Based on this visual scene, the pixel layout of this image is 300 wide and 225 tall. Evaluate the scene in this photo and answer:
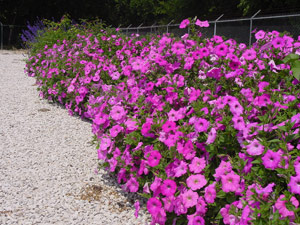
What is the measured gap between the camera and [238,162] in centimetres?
196

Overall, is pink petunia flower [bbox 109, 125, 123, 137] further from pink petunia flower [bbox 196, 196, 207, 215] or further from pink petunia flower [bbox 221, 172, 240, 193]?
pink petunia flower [bbox 221, 172, 240, 193]

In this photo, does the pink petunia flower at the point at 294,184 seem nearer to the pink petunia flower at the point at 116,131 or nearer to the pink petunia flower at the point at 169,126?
the pink petunia flower at the point at 169,126

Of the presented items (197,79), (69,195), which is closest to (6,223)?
(69,195)

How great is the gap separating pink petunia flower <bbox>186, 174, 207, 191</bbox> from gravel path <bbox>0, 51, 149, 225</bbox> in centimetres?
69

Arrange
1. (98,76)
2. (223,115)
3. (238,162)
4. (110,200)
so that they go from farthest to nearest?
(98,76) → (110,200) → (223,115) → (238,162)

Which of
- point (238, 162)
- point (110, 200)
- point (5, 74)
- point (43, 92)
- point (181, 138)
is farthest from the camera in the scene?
point (5, 74)

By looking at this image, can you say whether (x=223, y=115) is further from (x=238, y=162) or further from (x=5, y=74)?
(x=5, y=74)

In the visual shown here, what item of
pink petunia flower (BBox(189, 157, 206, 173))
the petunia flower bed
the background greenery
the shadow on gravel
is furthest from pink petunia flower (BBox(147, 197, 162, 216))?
the background greenery

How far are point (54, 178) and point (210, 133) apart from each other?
180 centimetres

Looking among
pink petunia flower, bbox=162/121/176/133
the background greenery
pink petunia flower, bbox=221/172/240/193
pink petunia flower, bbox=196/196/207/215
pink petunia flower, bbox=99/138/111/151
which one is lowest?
pink petunia flower, bbox=196/196/207/215

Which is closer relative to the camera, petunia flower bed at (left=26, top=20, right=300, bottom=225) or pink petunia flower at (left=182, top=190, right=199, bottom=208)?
petunia flower bed at (left=26, top=20, right=300, bottom=225)

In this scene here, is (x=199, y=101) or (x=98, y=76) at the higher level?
(x=98, y=76)

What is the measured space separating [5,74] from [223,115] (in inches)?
347

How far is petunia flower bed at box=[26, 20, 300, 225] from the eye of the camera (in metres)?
1.78
